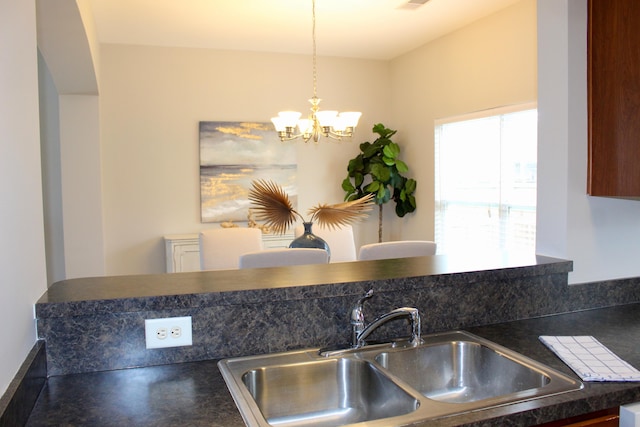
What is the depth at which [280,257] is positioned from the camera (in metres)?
2.69

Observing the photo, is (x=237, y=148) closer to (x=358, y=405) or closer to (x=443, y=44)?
(x=443, y=44)

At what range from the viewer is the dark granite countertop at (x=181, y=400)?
1075 mm

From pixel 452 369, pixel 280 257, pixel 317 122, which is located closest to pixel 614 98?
pixel 452 369

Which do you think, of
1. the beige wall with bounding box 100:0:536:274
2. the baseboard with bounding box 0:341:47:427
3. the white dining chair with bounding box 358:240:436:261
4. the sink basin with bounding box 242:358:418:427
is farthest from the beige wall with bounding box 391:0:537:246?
the baseboard with bounding box 0:341:47:427

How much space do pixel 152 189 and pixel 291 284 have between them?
3832mm

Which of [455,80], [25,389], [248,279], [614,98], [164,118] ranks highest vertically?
[455,80]

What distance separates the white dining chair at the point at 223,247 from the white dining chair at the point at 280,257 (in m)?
0.69

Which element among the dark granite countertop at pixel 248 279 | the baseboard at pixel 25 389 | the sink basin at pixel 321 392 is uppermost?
the dark granite countertop at pixel 248 279

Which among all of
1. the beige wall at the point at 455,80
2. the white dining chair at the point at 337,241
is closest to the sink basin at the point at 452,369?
the white dining chair at the point at 337,241

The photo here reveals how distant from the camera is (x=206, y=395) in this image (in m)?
1.20

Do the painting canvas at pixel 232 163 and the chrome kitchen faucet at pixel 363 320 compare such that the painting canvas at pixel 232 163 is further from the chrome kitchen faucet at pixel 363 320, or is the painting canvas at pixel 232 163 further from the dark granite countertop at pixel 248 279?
the chrome kitchen faucet at pixel 363 320

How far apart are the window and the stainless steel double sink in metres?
2.60

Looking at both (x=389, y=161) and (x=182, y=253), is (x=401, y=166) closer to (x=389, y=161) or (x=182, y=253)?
(x=389, y=161)

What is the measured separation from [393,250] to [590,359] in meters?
1.63
